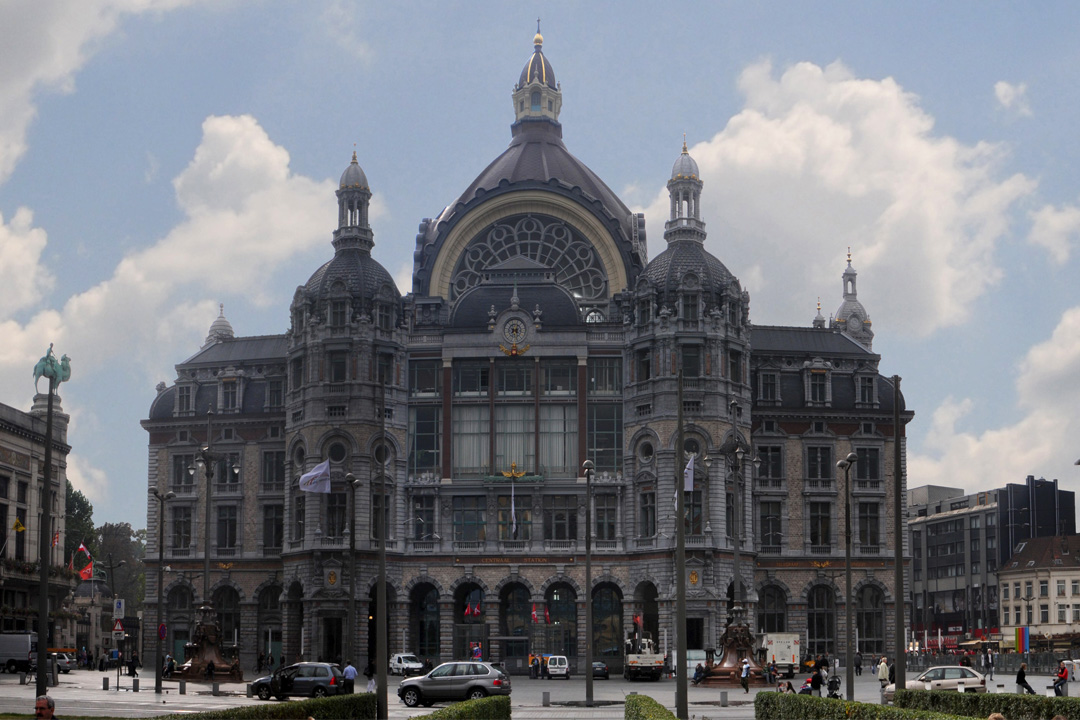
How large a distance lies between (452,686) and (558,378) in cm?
4328

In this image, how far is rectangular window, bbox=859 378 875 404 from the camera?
10801cm

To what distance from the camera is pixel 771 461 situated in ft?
346

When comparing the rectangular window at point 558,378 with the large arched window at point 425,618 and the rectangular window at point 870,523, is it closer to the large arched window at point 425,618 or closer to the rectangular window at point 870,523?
the large arched window at point 425,618

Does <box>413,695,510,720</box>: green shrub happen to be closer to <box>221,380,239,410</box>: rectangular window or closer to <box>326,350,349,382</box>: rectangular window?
<box>326,350,349,382</box>: rectangular window

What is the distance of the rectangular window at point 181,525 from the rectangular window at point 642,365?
34793 millimetres

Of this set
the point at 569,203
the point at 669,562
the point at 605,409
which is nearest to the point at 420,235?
the point at 569,203

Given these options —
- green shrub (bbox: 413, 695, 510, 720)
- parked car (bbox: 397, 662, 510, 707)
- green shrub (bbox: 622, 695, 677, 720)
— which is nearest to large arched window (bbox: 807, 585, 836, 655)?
parked car (bbox: 397, 662, 510, 707)

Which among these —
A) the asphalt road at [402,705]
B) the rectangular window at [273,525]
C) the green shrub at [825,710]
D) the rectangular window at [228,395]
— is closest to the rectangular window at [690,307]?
the asphalt road at [402,705]

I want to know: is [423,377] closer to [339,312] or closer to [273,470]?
[339,312]

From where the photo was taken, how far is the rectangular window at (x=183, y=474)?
108m

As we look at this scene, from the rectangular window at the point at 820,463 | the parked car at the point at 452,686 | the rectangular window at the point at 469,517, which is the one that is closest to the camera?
the parked car at the point at 452,686

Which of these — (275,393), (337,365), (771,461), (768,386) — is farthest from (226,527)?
(768,386)

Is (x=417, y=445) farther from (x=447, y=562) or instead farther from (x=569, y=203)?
(x=569, y=203)

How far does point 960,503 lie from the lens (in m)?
169
